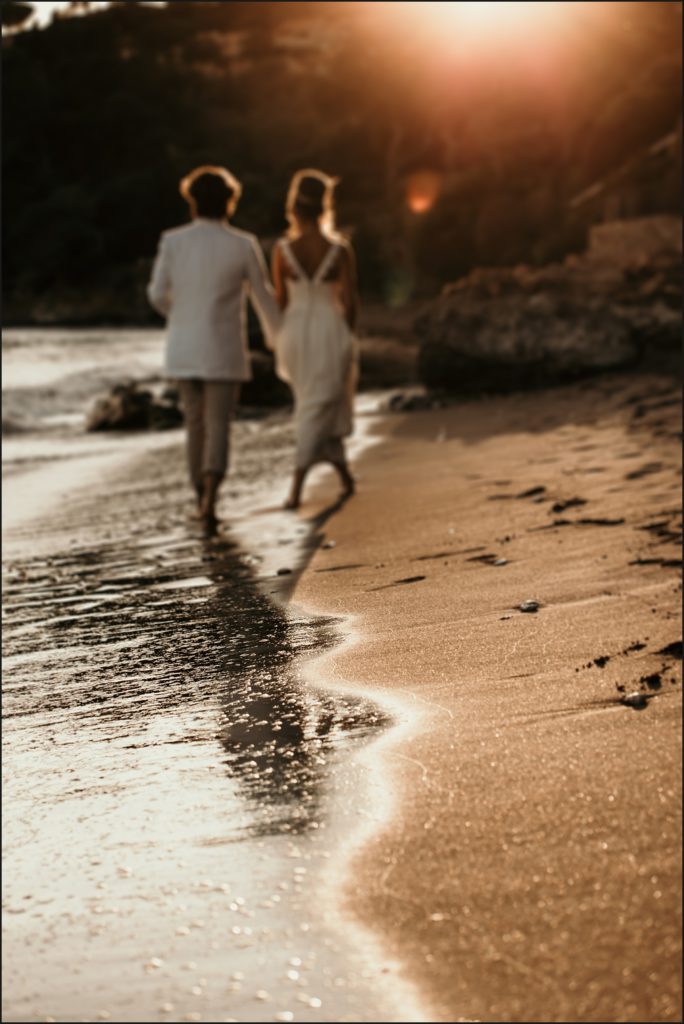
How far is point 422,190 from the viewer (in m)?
51.8

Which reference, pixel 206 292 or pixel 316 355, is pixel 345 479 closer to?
pixel 316 355

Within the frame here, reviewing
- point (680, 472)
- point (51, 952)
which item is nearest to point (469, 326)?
point (680, 472)

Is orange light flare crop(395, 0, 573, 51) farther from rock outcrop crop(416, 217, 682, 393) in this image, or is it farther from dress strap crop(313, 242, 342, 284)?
dress strap crop(313, 242, 342, 284)

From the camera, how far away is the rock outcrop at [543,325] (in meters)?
11.6

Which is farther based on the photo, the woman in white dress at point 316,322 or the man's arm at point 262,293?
the woman in white dress at point 316,322

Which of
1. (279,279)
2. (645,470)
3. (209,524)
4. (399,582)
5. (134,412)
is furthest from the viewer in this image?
(134,412)

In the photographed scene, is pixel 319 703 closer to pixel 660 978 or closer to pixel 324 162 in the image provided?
pixel 660 978

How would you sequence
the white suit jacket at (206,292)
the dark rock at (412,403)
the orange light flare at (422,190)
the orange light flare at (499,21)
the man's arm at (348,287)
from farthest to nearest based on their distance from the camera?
the orange light flare at (422,190), the orange light flare at (499,21), the dark rock at (412,403), the man's arm at (348,287), the white suit jacket at (206,292)

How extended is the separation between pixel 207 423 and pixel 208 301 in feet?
1.95

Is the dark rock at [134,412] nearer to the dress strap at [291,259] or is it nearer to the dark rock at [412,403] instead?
the dark rock at [412,403]

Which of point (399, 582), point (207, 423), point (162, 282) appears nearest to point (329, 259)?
point (162, 282)

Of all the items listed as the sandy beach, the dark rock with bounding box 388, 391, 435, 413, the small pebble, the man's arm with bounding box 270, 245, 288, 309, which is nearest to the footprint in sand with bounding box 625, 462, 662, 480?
the sandy beach

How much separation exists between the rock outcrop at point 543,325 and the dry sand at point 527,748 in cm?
638

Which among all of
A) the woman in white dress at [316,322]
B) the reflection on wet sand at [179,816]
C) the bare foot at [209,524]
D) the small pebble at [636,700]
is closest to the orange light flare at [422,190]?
the woman in white dress at [316,322]
